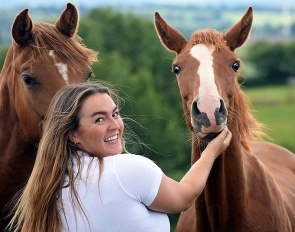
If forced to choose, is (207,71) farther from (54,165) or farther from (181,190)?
(54,165)

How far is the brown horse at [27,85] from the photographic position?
5102mm

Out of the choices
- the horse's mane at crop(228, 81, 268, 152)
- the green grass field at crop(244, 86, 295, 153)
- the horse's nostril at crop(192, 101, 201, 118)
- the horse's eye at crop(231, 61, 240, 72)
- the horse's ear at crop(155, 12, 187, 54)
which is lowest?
the green grass field at crop(244, 86, 295, 153)

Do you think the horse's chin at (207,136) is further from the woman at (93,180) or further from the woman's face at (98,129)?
the woman's face at (98,129)

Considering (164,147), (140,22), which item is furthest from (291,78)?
(164,147)

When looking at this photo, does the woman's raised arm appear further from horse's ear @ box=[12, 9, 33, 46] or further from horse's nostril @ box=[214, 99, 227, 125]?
horse's ear @ box=[12, 9, 33, 46]

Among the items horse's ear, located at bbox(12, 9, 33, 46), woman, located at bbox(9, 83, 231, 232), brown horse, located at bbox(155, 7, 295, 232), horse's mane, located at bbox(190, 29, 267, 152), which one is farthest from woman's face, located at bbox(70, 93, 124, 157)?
horse's mane, located at bbox(190, 29, 267, 152)

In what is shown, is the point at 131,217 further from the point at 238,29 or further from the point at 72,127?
the point at 238,29

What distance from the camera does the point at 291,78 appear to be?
6850cm

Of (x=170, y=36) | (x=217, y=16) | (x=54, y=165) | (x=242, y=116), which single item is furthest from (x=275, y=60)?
(x=54, y=165)

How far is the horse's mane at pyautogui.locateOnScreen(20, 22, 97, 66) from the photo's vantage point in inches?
204

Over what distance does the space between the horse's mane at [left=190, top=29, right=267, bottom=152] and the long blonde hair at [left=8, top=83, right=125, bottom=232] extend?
186 centimetres

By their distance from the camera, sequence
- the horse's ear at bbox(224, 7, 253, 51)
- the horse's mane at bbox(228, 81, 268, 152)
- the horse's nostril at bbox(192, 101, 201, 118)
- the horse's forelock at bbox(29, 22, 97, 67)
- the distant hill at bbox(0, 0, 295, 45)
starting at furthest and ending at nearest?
the distant hill at bbox(0, 0, 295, 45) < the horse's ear at bbox(224, 7, 253, 51) < the horse's mane at bbox(228, 81, 268, 152) < the horse's forelock at bbox(29, 22, 97, 67) < the horse's nostril at bbox(192, 101, 201, 118)

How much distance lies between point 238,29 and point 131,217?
2.59 metres

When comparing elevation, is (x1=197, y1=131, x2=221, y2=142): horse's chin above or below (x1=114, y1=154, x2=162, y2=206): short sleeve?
below
